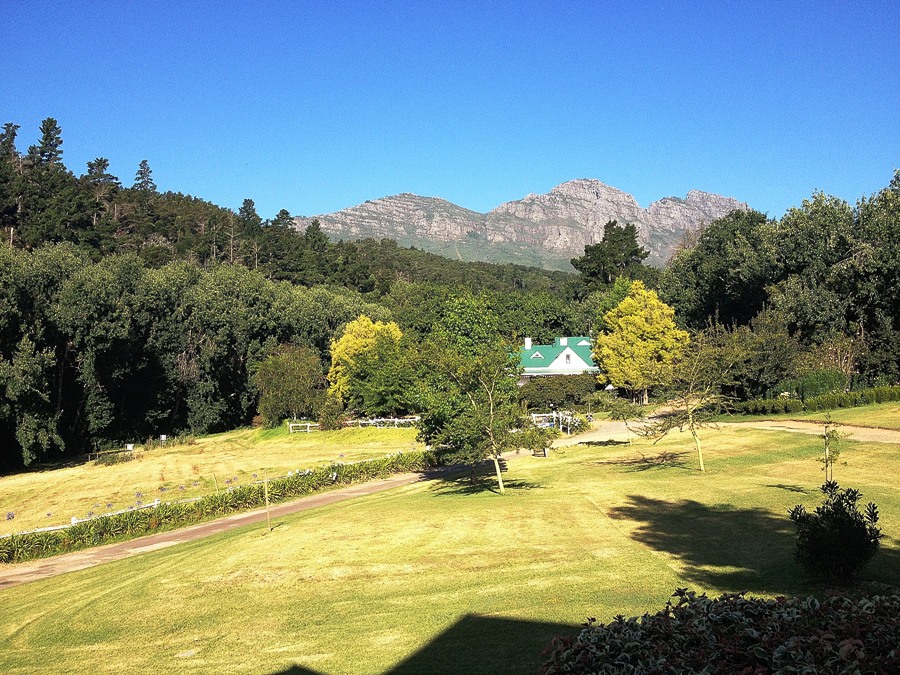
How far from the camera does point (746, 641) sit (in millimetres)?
7168

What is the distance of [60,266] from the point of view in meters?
55.3

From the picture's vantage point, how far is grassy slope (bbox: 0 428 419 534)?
37.0 meters

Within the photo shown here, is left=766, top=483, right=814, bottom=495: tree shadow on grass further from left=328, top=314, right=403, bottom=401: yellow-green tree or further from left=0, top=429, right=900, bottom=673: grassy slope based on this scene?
left=328, top=314, right=403, bottom=401: yellow-green tree

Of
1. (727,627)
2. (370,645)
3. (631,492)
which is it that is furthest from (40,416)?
(727,627)

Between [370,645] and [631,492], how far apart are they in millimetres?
15483

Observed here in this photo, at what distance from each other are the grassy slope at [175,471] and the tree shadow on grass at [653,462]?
1720 centimetres

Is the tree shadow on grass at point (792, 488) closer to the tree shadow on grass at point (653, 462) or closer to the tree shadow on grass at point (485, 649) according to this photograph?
the tree shadow on grass at point (653, 462)

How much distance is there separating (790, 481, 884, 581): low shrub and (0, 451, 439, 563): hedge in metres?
26.3

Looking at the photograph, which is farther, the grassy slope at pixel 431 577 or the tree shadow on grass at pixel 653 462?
the tree shadow on grass at pixel 653 462

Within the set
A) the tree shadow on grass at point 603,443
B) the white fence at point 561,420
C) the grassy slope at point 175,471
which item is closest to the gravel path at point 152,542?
the grassy slope at point 175,471

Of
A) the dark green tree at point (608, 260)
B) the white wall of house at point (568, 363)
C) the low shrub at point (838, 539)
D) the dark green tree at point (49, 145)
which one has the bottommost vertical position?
the low shrub at point (838, 539)

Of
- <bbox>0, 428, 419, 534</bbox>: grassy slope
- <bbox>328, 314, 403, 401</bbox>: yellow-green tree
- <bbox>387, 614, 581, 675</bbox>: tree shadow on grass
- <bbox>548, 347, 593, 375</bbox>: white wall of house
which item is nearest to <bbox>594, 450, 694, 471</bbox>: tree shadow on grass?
<bbox>0, 428, 419, 534</bbox>: grassy slope

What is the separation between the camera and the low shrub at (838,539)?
12258 millimetres

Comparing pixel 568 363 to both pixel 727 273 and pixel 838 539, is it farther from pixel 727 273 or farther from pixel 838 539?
pixel 838 539
